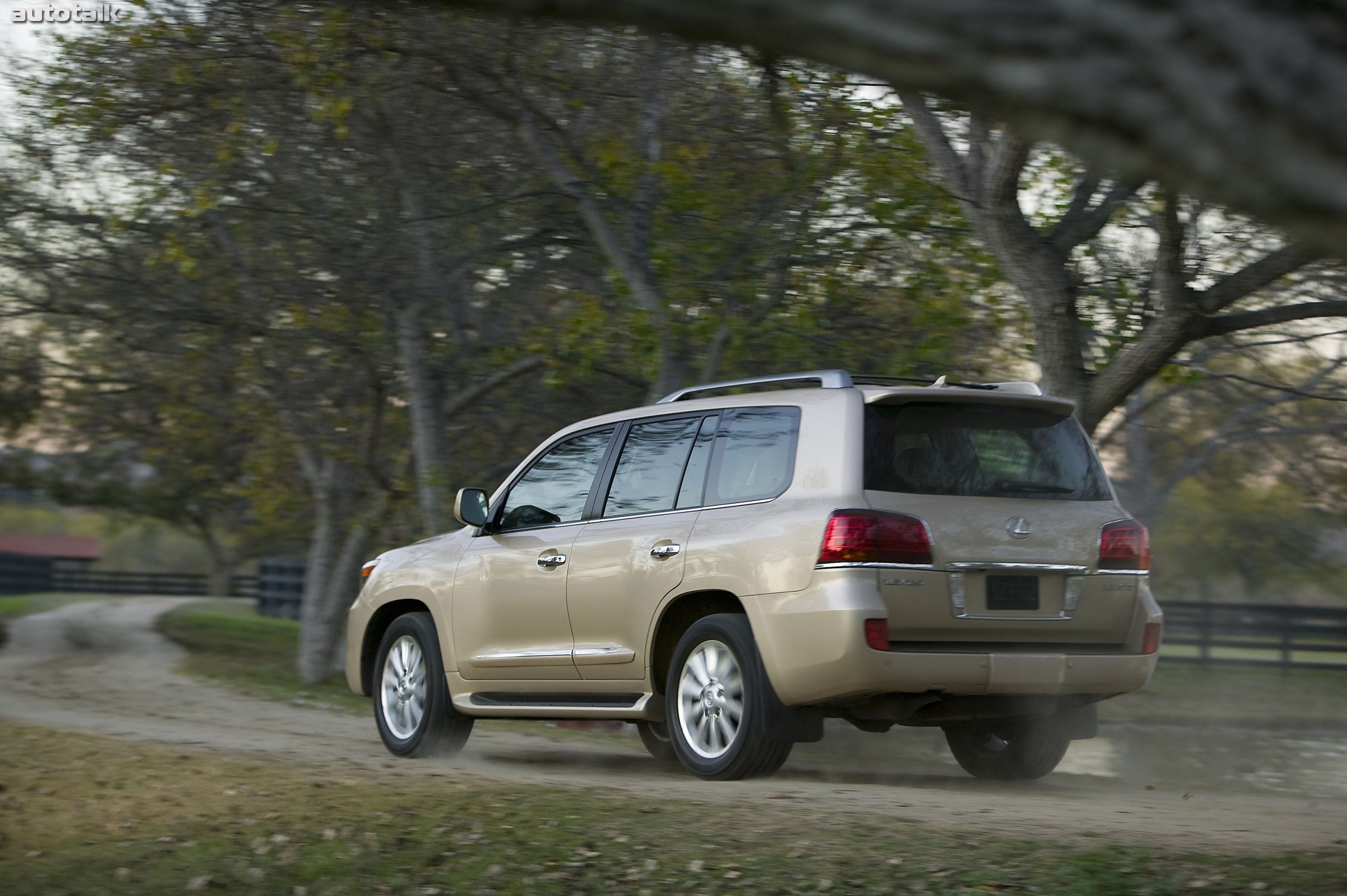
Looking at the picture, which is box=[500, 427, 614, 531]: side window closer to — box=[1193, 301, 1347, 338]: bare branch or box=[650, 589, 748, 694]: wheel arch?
box=[650, 589, 748, 694]: wheel arch

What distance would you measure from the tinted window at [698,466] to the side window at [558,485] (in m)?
0.81

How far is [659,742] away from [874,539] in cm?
349

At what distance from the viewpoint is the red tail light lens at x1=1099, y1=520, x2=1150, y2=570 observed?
291 inches

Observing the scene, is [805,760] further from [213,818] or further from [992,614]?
[213,818]

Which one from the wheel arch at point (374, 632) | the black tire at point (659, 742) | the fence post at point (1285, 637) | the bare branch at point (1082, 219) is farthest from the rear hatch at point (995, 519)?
the fence post at point (1285, 637)

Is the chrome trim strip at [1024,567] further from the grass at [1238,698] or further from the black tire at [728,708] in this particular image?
the grass at [1238,698]

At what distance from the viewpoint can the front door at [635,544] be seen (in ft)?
25.9

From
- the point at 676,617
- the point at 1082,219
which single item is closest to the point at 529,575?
the point at 676,617

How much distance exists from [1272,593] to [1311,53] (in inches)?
2018

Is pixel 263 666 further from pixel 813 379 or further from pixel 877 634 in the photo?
pixel 877 634

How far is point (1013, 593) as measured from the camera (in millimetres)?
7148

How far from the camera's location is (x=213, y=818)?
7.01 m

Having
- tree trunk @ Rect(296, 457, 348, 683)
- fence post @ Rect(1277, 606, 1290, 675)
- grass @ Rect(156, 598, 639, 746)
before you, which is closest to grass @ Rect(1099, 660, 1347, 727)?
fence post @ Rect(1277, 606, 1290, 675)

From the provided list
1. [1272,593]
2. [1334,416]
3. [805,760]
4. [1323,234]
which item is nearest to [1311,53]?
[1323,234]
